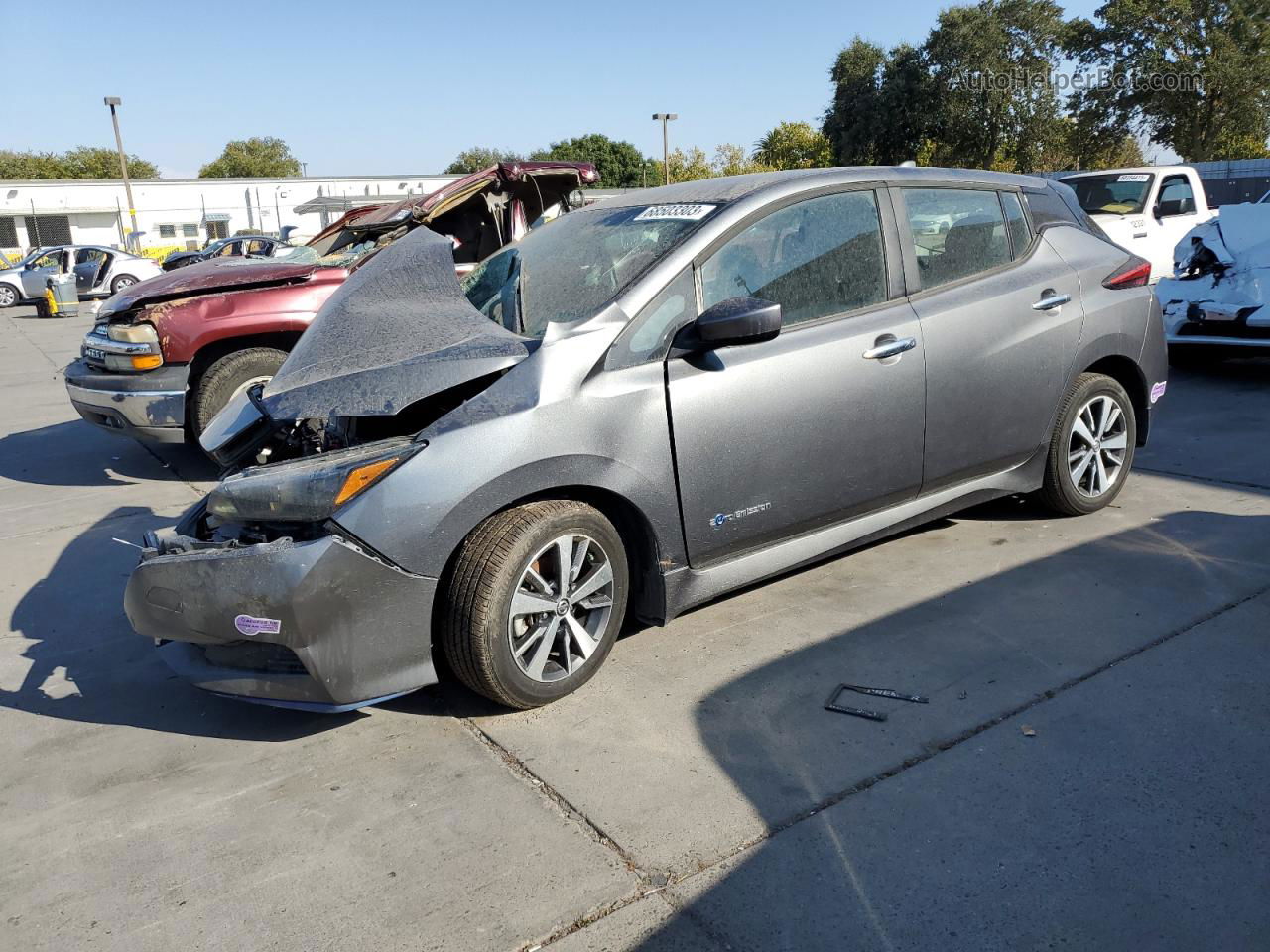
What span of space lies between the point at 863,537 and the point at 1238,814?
1662 millimetres

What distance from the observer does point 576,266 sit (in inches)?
151

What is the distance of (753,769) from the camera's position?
289 centimetres

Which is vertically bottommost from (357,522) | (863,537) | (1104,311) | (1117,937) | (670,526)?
(1117,937)

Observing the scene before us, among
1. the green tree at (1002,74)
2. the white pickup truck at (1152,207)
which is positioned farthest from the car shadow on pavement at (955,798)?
the green tree at (1002,74)

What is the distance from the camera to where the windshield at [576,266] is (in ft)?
11.7

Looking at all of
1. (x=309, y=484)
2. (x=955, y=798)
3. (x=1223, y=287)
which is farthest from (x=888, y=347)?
(x=1223, y=287)

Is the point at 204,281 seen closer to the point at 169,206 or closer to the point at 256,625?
the point at 256,625

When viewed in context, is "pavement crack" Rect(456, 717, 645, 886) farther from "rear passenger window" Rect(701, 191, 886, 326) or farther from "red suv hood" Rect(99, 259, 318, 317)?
"red suv hood" Rect(99, 259, 318, 317)

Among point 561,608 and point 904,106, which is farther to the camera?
point 904,106

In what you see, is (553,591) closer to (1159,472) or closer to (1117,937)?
(1117,937)

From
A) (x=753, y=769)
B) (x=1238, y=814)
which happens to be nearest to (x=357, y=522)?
(x=753, y=769)

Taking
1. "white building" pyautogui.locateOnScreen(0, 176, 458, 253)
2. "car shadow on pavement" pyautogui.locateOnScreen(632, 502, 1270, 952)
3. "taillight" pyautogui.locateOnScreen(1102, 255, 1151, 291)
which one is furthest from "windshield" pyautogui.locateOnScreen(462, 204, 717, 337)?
"white building" pyautogui.locateOnScreen(0, 176, 458, 253)

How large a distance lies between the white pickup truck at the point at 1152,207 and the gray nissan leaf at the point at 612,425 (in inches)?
311

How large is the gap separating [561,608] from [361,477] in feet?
2.55
